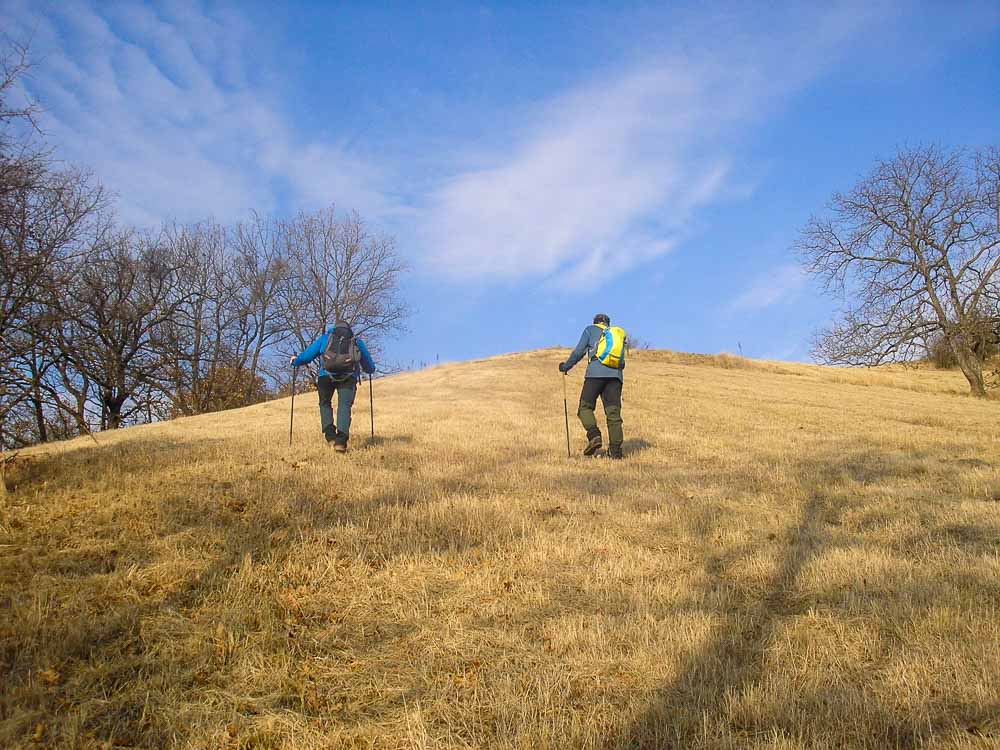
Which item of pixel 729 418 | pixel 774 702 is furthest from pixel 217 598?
pixel 729 418

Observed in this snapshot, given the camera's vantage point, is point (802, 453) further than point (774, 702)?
Yes

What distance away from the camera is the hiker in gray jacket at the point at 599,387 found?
11164mm

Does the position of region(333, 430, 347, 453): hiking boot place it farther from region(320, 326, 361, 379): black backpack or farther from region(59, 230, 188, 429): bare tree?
region(59, 230, 188, 429): bare tree

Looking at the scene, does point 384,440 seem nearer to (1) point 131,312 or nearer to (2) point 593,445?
(2) point 593,445

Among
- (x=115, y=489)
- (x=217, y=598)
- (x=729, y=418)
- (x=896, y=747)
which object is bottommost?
(x=896, y=747)

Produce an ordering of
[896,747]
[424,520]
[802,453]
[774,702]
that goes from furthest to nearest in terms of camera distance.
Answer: [802,453], [424,520], [774,702], [896,747]

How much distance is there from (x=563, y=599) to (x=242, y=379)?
34217 mm

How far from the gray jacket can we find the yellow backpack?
88 millimetres

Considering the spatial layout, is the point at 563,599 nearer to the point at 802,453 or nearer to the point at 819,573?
the point at 819,573

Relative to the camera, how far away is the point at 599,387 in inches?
Result: 447

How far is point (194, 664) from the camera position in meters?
3.83

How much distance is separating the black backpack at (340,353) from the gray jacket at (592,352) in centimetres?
392

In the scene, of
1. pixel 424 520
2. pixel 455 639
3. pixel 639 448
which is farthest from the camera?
pixel 639 448

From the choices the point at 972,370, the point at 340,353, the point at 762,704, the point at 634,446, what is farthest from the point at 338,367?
the point at 972,370
